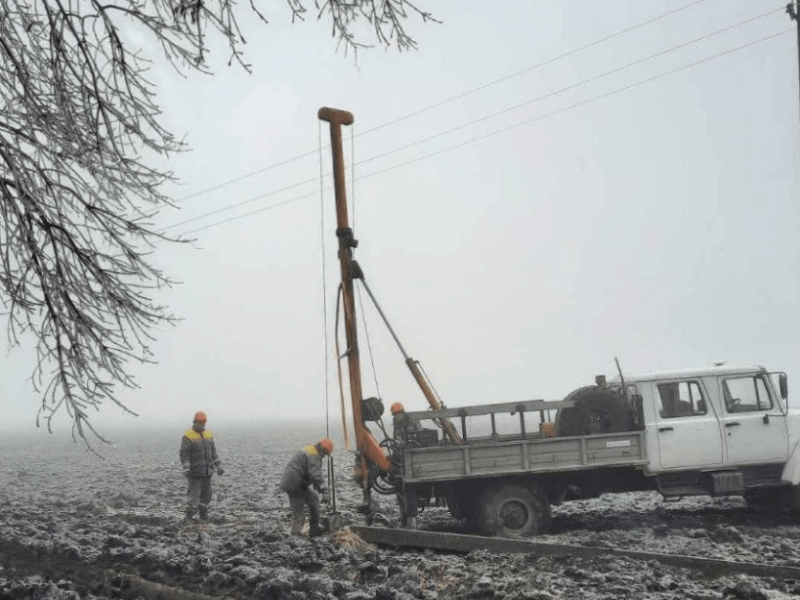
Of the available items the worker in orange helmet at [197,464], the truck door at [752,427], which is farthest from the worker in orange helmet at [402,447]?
the truck door at [752,427]

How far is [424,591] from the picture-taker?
7.54 m

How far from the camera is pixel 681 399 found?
36.7 feet

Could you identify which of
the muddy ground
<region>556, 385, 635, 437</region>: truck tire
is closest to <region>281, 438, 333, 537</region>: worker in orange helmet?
the muddy ground

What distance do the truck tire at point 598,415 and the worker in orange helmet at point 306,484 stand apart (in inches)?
139

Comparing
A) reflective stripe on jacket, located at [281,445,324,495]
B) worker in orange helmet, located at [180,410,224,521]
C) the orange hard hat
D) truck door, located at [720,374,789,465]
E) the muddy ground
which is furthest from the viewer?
worker in orange helmet, located at [180,410,224,521]

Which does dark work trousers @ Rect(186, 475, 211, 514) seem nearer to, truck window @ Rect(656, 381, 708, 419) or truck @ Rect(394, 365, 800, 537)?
truck @ Rect(394, 365, 800, 537)

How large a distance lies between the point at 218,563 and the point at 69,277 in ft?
14.6

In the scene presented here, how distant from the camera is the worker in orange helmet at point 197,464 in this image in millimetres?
12750

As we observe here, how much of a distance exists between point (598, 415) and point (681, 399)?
1239 millimetres

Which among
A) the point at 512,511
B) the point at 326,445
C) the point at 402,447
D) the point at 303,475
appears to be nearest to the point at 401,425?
the point at 402,447

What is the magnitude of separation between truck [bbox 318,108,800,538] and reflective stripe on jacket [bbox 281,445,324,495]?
0.79 meters

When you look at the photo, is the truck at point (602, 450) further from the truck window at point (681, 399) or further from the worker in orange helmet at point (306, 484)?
the worker in orange helmet at point (306, 484)

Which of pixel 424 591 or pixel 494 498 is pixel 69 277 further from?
pixel 494 498

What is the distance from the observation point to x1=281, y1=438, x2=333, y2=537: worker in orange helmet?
35.5ft
